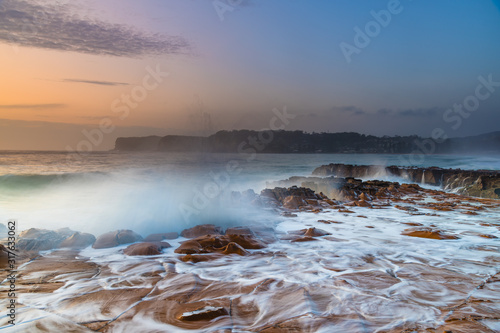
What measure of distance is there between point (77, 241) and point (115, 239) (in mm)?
698

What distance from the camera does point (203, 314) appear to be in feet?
10.6

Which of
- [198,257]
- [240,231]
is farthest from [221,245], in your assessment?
[240,231]

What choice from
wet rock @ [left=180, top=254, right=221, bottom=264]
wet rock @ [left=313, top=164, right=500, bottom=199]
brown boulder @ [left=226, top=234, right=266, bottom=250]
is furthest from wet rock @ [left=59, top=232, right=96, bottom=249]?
wet rock @ [left=313, top=164, right=500, bottom=199]

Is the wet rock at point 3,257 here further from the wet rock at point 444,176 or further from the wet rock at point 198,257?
the wet rock at point 444,176

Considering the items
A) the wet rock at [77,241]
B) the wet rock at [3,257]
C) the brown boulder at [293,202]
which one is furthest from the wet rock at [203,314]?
the brown boulder at [293,202]

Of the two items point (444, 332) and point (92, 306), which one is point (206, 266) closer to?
point (92, 306)

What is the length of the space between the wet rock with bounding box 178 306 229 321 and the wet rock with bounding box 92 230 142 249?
11.4ft

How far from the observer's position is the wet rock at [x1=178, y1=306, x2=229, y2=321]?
3.19m

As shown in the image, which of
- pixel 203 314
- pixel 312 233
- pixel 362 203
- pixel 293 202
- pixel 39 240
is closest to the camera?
pixel 203 314

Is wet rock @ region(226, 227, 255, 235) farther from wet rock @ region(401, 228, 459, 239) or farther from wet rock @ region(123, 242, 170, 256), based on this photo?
wet rock @ region(401, 228, 459, 239)

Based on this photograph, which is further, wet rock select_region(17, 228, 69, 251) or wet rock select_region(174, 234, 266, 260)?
wet rock select_region(17, 228, 69, 251)

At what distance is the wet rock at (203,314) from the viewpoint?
126 inches

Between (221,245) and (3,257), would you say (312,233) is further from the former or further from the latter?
(3,257)

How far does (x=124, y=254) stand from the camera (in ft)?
18.3
